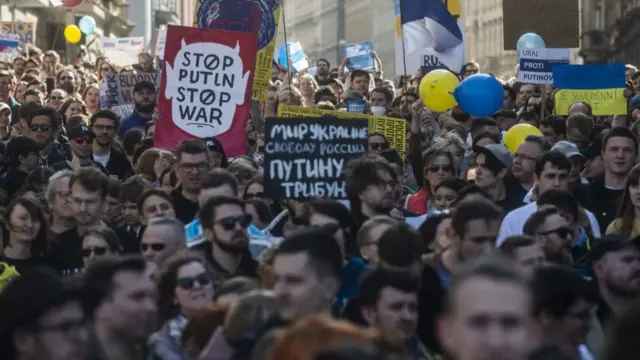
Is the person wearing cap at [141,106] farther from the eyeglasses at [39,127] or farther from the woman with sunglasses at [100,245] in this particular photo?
the woman with sunglasses at [100,245]

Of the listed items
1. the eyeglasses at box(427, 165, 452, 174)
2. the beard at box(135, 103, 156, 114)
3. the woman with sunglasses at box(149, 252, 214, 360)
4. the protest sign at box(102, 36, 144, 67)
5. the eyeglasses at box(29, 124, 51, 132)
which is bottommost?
the woman with sunglasses at box(149, 252, 214, 360)

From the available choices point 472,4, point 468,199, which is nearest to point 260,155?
point 468,199

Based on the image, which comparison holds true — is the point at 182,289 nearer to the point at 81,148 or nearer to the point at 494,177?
the point at 494,177

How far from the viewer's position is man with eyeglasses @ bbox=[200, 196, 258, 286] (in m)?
8.67

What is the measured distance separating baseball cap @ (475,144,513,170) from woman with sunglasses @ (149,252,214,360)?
412 centimetres

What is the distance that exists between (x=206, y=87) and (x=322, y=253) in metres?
6.05

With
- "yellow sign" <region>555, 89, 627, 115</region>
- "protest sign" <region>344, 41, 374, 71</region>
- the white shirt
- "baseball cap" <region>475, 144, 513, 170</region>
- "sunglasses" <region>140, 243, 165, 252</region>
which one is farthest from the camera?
"protest sign" <region>344, 41, 374, 71</region>

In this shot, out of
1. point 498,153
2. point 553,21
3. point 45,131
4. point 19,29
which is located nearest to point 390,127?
point 498,153

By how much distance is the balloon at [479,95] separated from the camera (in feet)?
49.1

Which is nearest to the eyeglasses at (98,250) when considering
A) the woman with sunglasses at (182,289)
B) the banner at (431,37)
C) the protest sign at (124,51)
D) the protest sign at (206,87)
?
the woman with sunglasses at (182,289)

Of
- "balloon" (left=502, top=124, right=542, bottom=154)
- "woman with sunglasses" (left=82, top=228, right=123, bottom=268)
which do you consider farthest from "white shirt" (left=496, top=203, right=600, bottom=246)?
"balloon" (left=502, top=124, right=542, bottom=154)

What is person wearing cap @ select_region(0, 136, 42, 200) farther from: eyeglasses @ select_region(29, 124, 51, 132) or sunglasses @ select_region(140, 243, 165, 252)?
sunglasses @ select_region(140, 243, 165, 252)

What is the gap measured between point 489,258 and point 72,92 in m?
14.7

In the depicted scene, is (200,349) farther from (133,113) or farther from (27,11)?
(27,11)
